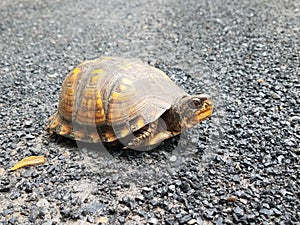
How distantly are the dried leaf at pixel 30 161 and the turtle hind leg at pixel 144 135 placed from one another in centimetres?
87

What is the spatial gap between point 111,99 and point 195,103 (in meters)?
0.76

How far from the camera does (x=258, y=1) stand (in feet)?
23.3

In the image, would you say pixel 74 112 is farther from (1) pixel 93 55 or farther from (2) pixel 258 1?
(2) pixel 258 1

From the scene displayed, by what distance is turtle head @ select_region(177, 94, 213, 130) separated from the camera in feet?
10.1


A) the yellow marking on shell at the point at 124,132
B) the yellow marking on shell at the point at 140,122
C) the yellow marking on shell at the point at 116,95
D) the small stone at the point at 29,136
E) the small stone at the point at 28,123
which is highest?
the yellow marking on shell at the point at 116,95

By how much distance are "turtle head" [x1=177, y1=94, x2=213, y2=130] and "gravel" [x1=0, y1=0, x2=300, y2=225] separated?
0.27 metres

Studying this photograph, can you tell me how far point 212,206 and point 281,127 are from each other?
4.18 ft

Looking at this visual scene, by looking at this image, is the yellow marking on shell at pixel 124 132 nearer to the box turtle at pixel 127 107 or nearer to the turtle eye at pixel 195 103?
the box turtle at pixel 127 107

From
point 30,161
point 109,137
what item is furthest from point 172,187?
point 30,161

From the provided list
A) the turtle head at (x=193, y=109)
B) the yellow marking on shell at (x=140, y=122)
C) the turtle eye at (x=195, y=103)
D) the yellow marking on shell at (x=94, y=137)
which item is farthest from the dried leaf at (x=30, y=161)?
the turtle eye at (x=195, y=103)

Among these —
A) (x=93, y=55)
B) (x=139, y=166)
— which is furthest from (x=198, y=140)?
(x=93, y=55)

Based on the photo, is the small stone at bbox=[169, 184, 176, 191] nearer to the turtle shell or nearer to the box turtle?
the box turtle

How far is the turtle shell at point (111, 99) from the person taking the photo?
10.1ft

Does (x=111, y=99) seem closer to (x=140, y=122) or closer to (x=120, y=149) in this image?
(x=140, y=122)
